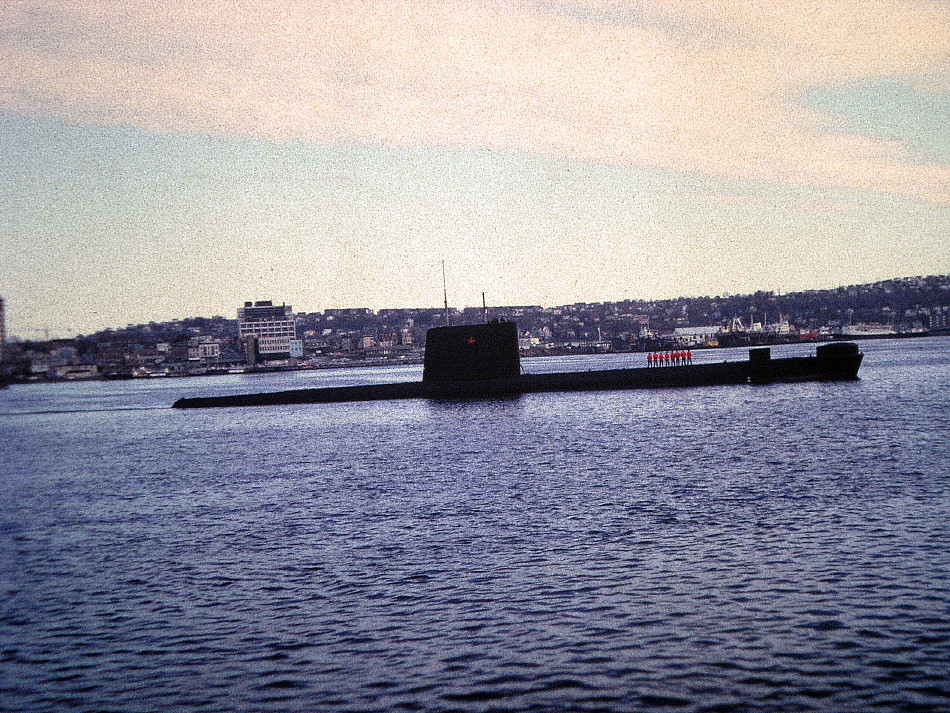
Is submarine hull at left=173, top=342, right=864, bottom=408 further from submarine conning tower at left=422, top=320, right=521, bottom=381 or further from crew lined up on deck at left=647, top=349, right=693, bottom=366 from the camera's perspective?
crew lined up on deck at left=647, top=349, right=693, bottom=366

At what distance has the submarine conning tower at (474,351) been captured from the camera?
5512cm

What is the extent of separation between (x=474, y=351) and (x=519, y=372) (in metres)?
4.78

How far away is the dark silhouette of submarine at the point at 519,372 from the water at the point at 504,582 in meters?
24.9

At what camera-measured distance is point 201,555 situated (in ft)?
55.8

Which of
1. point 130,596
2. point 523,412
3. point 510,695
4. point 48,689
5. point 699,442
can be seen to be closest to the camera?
point 510,695

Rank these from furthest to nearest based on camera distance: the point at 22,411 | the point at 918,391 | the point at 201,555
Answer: the point at 22,411 → the point at 918,391 → the point at 201,555

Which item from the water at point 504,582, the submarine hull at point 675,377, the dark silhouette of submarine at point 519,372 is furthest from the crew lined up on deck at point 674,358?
the water at point 504,582

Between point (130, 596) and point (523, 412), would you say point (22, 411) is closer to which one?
point (523, 412)

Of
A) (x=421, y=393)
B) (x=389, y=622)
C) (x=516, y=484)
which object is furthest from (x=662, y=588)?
(x=421, y=393)

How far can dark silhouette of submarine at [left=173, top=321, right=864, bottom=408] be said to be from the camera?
55.8 metres

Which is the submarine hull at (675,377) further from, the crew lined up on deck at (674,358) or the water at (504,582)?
the water at (504,582)

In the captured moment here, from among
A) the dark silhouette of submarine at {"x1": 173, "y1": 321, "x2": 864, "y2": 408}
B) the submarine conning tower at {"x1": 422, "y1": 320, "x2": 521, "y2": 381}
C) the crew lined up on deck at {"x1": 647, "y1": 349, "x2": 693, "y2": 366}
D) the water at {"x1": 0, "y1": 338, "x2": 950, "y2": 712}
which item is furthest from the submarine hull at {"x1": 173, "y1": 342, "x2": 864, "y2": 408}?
the water at {"x1": 0, "y1": 338, "x2": 950, "y2": 712}

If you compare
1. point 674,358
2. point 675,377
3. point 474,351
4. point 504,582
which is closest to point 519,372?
point 474,351

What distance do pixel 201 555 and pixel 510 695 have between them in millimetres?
9652
